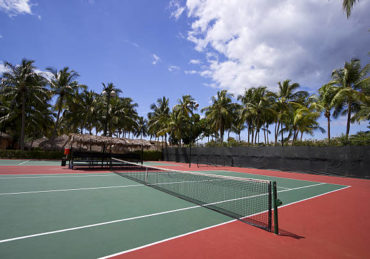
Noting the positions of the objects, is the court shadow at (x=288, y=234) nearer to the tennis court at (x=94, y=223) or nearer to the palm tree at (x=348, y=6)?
the tennis court at (x=94, y=223)

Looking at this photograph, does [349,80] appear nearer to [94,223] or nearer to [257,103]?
[257,103]

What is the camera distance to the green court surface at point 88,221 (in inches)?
132

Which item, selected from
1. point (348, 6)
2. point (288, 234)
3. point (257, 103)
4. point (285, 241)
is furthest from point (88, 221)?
point (257, 103)

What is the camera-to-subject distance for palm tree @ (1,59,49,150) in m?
26.9

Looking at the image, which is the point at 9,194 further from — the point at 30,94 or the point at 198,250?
the point at 30,94

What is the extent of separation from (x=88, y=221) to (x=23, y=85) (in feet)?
103

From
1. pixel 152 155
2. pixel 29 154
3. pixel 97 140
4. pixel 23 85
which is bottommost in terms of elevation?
pixel 152 155

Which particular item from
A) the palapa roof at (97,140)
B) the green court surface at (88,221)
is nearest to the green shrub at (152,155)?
the palapa roof at (97,140)

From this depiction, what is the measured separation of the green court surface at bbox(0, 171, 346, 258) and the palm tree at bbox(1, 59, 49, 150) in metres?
26.5

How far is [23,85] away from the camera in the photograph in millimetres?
27422

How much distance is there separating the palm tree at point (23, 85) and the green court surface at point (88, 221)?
2654 centimetres

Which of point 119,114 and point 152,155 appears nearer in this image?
point 152,155

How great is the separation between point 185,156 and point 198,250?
92.1 ft

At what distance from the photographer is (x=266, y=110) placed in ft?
112
